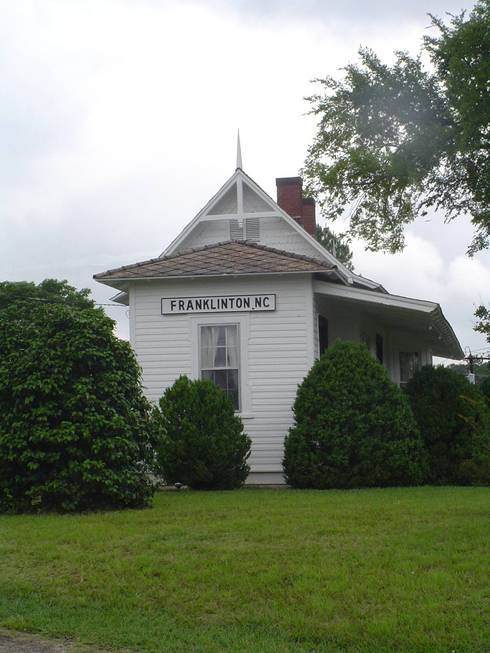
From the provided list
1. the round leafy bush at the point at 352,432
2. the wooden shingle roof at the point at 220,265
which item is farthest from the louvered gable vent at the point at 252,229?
the round leafy bush at the point at 352,432

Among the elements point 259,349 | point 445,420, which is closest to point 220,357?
point 259,349

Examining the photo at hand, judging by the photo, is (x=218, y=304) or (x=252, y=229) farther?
(x=252, y=229)

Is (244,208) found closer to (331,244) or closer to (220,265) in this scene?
(220,265)

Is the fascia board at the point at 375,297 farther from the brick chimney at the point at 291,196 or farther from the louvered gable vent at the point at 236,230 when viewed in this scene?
the brick chimney at the point at 291,196

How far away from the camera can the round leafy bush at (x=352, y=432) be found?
15.4 metres

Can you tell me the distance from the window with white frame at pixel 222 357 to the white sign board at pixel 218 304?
13.4 inches

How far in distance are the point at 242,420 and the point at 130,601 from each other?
9.79 m

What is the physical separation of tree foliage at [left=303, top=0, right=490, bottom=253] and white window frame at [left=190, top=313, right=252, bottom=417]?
6.29 meters

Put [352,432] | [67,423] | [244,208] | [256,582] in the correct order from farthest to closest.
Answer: [244,208] → [352,432] → [67,423] → [256,582]

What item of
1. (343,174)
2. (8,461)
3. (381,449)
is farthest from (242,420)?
(343,174)

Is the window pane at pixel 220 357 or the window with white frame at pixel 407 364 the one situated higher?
the window with white frame at pixel 407 364

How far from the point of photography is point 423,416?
17672mm

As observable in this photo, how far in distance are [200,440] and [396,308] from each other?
485cm

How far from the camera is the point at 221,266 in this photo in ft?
57.8
